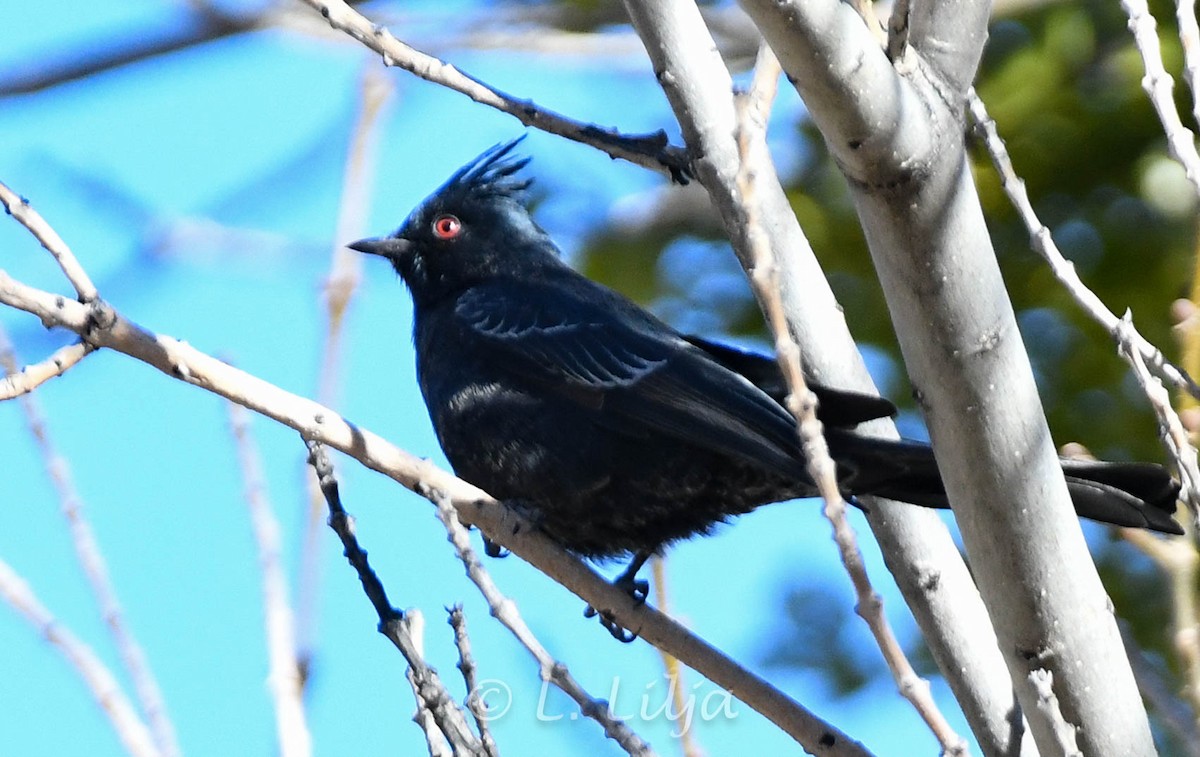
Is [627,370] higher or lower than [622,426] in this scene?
higher

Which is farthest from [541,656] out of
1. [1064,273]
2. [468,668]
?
[1064,273]

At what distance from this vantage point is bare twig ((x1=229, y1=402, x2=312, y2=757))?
114 inches

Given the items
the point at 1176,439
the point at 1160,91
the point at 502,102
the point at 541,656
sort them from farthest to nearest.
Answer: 1. the point at 502,102
2. the point at 1160,91
3. the point at 1176,439
4. the point at 541,656

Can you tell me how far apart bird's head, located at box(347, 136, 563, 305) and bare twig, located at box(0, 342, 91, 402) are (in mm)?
2281

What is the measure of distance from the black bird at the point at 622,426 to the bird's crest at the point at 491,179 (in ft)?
1.85

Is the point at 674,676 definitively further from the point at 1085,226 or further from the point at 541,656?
the point at 1085,226

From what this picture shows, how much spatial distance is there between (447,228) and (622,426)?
151cm

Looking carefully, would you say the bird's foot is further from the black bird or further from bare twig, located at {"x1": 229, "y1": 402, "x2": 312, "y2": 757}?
bare twig, located at {"x1": 229, "y1": 402, "x2": 312, "y2": 757}

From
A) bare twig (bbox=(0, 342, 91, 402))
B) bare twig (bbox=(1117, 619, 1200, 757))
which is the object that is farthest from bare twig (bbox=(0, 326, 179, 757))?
bare twig (bbox=(1117, 619, 1200, 757))

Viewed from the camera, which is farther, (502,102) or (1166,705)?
(502,102)

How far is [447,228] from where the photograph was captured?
5465mm

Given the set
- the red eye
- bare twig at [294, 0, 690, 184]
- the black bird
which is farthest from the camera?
the red eye

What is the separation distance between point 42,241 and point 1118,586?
4.02 meters

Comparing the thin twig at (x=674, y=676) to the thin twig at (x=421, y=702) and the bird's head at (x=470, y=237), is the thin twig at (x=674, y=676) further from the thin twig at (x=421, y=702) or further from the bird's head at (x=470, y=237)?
the bird's head at (x=470, y=237)
